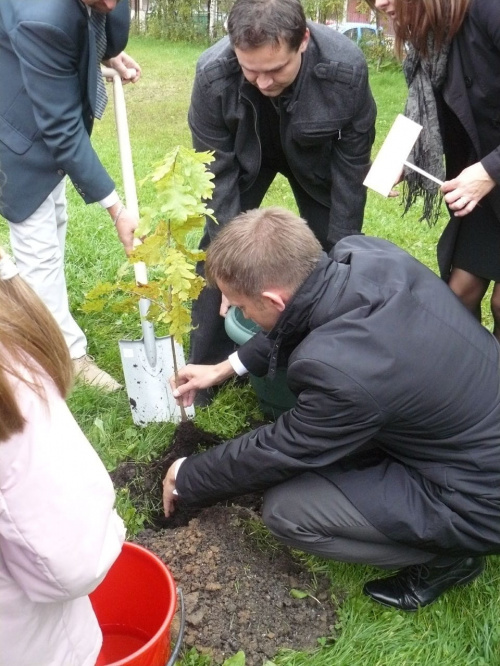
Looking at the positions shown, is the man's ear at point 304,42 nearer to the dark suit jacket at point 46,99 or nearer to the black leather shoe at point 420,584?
the dark suit jacket at point 46,99

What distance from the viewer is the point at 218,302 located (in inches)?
129

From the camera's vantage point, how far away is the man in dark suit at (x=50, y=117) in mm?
2605

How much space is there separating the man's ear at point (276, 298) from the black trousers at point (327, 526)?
567 mm

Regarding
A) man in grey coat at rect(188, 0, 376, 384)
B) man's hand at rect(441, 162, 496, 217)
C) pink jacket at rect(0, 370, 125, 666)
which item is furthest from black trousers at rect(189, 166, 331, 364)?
pink jacket at rect(0, 370, 125, 666)

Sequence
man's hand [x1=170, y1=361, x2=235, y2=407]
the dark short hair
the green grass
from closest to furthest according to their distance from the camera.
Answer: the green grass → the dark short hair → man's hand [x1=170, y1=361, x2=235, y2=407]

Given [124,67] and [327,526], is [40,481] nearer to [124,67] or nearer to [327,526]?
[327,526]

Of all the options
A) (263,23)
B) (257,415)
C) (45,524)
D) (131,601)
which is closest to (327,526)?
(131,601)

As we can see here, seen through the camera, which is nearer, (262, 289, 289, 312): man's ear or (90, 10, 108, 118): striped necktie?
(262, 289, 289, 312): man's ear

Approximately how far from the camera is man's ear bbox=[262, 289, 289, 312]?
211 centimetres

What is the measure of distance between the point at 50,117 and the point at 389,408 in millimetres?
1619

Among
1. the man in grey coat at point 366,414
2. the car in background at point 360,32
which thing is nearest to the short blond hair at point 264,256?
the man in grey coat at point 366,414

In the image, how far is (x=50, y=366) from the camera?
130cm

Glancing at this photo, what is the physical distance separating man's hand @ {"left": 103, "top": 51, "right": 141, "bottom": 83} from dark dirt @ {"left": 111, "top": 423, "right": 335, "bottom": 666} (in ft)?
6.20

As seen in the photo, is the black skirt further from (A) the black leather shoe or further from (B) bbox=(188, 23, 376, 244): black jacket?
(A) the black leather shoe
